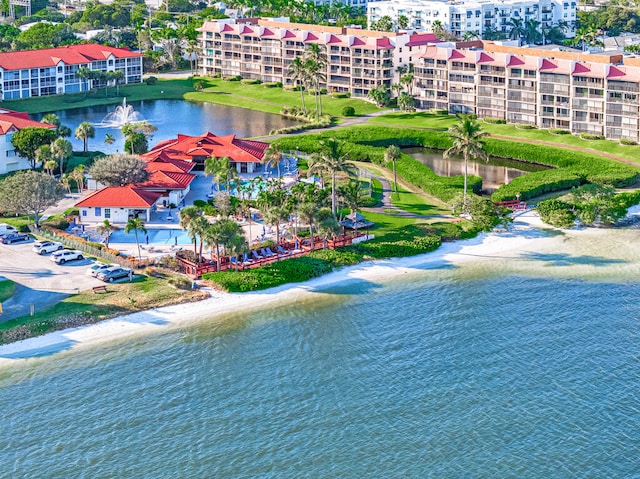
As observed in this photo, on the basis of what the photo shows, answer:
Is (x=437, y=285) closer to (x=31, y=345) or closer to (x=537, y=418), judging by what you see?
(x=537, y=418)

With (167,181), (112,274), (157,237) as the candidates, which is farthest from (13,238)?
(167,181)

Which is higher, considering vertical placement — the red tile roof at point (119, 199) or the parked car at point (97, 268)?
the red tile roof at point (119, 199)

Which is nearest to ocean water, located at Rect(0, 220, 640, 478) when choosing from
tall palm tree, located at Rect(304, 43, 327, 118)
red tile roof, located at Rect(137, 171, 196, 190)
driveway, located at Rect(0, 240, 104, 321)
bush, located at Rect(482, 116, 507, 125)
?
driveway, located at Rect(0, 240, 104, 321)

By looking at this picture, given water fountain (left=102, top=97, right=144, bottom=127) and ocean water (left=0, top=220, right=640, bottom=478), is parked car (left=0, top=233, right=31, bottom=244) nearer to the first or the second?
ocean water (left=0, top=220, right=640, bottom=478)

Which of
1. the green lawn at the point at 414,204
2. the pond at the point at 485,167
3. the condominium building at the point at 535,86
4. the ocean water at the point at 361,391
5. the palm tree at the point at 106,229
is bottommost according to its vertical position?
the ocean water at the point at 361,391

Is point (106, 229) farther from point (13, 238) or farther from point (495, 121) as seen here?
point (495, 121)

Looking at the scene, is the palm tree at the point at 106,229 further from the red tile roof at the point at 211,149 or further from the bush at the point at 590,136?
the bush at the point at 590,136

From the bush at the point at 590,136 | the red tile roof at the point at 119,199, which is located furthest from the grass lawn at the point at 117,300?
the bush at the point at 590,136
